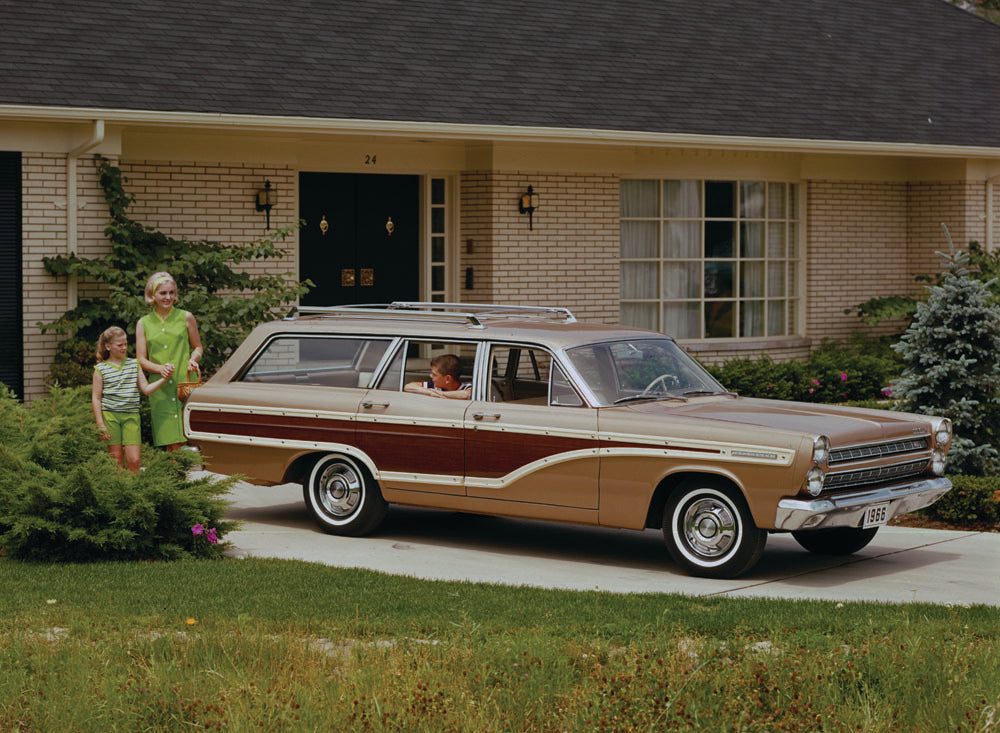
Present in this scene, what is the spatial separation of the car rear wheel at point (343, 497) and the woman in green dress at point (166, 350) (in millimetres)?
1216

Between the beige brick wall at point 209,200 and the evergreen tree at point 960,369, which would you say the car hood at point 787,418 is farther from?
the beige brick wall at point 209,200

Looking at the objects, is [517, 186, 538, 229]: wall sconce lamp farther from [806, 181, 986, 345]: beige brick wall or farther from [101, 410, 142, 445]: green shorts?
[101, 410, 142, 445]: green shorts

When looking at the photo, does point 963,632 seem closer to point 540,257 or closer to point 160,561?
point 160,561

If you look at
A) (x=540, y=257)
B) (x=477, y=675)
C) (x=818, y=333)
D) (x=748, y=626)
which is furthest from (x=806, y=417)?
(x=818, y=333)

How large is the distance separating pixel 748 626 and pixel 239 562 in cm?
337

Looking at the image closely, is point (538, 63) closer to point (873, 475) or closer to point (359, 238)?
point (359, 238)

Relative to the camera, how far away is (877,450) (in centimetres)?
901

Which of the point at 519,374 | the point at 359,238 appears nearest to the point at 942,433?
the point at 519,374

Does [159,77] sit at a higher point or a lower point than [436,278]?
higher

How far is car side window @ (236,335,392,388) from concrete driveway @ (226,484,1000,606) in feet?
3.60

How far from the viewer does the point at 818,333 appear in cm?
1989

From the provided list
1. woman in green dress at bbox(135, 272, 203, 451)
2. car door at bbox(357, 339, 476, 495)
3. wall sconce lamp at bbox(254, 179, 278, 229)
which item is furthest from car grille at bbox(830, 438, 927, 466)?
wall sconce lamp at bbox(254, 179, 278, 229)

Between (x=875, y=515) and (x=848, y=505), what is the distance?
0.32 m

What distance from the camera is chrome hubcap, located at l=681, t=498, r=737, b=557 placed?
884 centimetres
